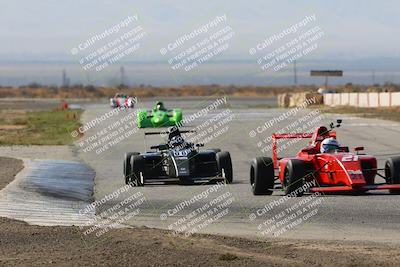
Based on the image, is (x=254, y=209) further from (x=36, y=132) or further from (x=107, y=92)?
(x=107, y=92)

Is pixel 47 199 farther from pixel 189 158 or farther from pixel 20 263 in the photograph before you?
pixel 20 263

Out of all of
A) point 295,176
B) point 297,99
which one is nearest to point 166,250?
point 295,176

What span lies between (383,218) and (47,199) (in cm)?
714

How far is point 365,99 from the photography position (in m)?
76.8

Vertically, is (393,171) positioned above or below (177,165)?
above

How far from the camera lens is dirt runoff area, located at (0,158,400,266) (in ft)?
39.8

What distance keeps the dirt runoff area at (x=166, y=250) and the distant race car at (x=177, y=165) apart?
8845mm

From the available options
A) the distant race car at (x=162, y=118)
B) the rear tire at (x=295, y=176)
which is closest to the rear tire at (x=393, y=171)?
the rear tire at (x=295, y=176)

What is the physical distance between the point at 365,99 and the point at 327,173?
5792 cm

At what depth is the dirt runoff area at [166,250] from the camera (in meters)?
12.1

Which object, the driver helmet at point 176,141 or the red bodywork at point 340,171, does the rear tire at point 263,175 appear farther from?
the driver helmet at point 176,141

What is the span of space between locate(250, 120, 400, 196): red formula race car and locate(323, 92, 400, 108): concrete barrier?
165ft

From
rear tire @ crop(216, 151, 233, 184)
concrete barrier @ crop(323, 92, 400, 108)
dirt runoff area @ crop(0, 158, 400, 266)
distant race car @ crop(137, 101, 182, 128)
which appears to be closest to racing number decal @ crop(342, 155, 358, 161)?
rear tire @ crop(216, 151, 233, 184)

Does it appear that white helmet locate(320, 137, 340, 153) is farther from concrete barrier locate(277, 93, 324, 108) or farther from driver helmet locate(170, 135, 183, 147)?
concrete barrier locate(277, 93, 324, 108)
